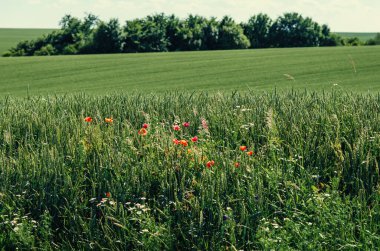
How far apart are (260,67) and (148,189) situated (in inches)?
1047

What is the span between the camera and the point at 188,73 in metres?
29.4

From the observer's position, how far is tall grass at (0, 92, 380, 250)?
4.02 m

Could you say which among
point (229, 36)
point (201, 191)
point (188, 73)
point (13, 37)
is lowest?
point (188, 73)

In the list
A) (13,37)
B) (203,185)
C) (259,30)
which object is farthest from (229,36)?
(13,37)

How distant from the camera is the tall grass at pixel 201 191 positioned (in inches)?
158

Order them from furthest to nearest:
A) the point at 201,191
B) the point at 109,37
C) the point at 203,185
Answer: the point at 109,37 < the point at 203,185 < the point at 201,191

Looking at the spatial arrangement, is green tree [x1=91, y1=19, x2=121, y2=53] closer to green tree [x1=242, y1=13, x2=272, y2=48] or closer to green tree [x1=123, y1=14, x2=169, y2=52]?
green tree [x1=123, y1=14, x2=169, y2=52]

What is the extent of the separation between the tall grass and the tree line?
54863 millimetres

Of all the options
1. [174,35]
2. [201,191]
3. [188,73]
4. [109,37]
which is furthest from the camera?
[174,35]

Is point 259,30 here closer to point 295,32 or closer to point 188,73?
point 295,32

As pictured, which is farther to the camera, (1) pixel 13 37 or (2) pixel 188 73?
(1) pixel 13 37

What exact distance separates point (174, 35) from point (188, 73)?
35.7m

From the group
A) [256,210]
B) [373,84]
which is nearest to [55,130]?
[256,210]

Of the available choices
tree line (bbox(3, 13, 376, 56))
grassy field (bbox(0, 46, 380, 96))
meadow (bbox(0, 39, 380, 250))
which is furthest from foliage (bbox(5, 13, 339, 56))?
meadow (bbox(0, 39, 380, 250))
